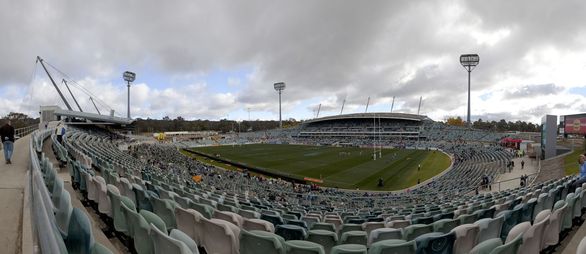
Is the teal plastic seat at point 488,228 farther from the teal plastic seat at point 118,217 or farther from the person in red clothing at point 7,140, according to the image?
the person in red clothing at point 7,140

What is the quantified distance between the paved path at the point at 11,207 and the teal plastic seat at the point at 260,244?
86.7 inches

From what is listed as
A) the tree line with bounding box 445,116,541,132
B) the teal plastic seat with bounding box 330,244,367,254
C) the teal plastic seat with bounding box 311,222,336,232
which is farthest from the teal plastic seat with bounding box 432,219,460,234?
the tree line with bounding box 445,116,541,132

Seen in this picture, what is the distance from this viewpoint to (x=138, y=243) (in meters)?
3.08

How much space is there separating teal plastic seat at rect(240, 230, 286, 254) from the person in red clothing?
28.6ft

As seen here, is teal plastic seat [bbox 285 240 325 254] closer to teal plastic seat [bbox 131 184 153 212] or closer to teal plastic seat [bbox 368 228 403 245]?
teal plastic seat [bbox 368 228 403 245]

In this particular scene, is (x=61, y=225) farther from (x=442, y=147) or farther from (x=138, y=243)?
(x=442, y=147)

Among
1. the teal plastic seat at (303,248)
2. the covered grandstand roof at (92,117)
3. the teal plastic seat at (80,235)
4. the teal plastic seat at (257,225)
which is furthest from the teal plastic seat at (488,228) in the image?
the covered grandstand roof at (92,117)

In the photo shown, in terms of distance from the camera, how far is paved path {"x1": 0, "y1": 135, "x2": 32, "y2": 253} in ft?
10.5

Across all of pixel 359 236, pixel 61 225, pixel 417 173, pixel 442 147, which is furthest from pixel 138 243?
pixel 442 147

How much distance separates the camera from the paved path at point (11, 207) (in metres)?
3.21

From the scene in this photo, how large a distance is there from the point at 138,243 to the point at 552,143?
38202 millimetres

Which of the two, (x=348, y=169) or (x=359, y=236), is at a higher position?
(x=359, y=236)

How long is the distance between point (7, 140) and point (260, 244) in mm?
9267

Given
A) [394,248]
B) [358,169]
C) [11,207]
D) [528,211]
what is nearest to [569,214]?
[528,211]
